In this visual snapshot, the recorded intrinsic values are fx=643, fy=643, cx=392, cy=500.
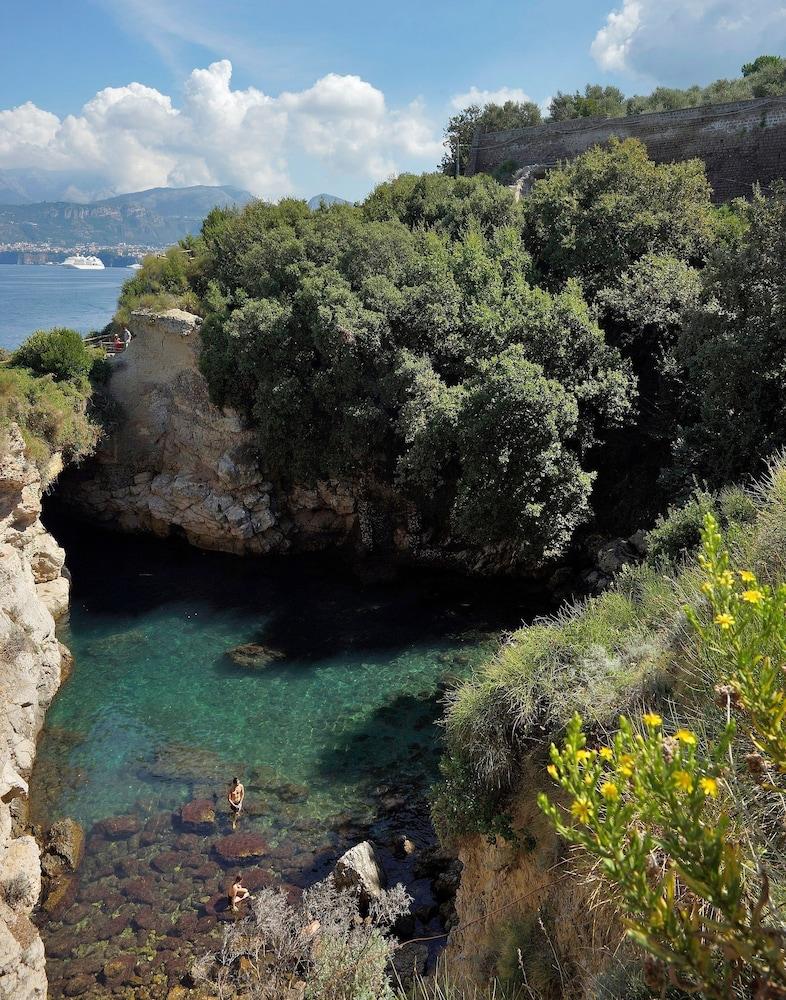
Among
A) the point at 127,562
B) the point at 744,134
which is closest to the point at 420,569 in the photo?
the point at 127,562

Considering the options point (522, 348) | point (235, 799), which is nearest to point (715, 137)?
point (522, 348)

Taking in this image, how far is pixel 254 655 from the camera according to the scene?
15.3 meters

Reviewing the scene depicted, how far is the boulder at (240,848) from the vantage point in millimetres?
9773

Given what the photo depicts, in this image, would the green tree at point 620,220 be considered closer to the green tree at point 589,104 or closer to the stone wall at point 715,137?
the stone wall at point 715,137

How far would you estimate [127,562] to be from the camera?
20469mm

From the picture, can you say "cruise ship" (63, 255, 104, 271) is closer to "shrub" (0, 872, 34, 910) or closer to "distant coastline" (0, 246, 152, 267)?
"distant coastline" (0, 246, 152, 267)

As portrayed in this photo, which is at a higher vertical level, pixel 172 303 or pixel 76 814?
pixel 172 303

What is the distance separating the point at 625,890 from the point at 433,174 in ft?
94.7

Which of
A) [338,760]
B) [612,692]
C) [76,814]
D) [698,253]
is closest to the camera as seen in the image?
[612,692]

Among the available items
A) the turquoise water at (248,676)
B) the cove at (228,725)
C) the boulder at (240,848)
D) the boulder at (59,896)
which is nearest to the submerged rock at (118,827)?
the cove at (228,725)

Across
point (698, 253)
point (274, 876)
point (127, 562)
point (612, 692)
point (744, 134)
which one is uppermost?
point (744, 134)

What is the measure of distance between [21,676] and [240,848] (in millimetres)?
5546

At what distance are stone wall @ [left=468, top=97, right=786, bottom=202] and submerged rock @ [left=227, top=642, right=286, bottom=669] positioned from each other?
24759mm

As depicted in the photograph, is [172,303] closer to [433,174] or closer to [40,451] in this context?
[40,451]
